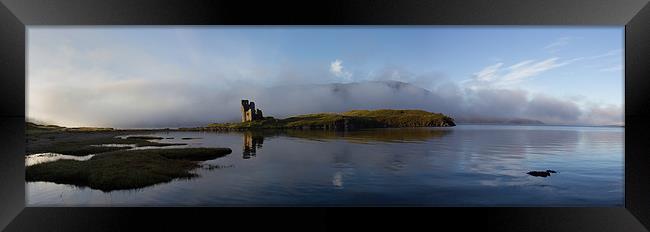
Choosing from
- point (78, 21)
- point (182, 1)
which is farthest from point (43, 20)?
point (182, 1)

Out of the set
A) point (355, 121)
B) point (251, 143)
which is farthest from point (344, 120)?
point (251, 143)

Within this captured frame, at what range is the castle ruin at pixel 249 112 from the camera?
20681 mm

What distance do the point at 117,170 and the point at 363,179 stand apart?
12.5 meters

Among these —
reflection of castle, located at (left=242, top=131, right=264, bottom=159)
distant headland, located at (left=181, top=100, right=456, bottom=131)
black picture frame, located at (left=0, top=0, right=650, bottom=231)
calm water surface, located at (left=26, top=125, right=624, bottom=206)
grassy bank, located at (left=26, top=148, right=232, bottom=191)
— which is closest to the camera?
black picture frame, located at (left=0, top=0, right=650, bottom=231)

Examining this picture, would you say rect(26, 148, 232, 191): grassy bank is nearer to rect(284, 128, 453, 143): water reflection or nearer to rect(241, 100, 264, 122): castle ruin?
rect(241, 100, 264, 122): castle ruin

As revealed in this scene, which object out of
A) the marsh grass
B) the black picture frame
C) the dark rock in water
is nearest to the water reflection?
the dark rock in water

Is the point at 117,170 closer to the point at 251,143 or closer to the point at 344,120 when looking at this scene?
the point at 251,143

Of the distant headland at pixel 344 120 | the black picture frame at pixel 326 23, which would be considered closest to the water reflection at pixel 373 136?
the distant headland at pixel 344 120

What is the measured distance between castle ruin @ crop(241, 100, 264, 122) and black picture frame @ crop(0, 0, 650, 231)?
1213cm

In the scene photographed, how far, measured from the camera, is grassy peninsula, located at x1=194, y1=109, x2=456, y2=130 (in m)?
26.2

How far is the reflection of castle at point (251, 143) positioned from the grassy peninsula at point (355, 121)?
55.5 inches

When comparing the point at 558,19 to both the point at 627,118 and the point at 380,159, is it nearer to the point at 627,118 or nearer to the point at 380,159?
the point at 627,118

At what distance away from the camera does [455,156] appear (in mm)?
28312

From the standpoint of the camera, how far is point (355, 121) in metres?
32.6
